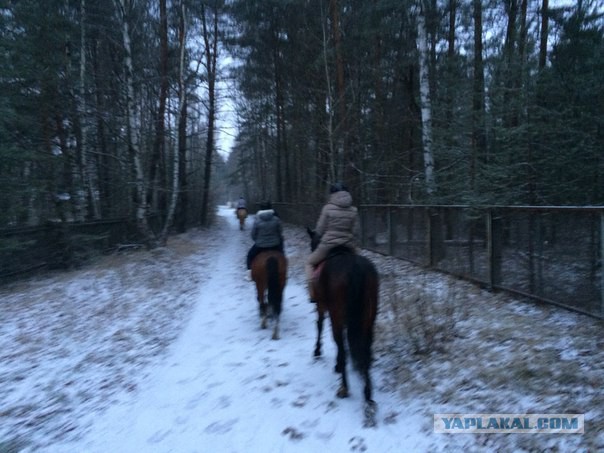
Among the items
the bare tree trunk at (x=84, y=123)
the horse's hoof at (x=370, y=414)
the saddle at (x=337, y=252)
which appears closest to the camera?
the horse's hoof at (x=370, y=414)

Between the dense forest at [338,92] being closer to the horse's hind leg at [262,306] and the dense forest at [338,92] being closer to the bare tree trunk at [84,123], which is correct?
the bare tree trunk at [84,123]

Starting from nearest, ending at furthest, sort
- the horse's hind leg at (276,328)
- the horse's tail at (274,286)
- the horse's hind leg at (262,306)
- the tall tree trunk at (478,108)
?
1. the horse's hind leg at (276,328)
2. the horse's tail at (274,286)
3. the horse's hind leg at (262,306)
4. the tall tree trunk at (478,108)

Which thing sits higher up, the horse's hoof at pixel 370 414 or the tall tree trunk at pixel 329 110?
the tall tree trunk at pixel 329 110

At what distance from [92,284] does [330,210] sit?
8.17 meters

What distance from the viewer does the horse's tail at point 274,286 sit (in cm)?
698

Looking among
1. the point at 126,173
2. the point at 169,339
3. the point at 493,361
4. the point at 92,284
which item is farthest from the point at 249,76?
the point at 493,361

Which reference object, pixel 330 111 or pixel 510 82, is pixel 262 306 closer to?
pixel 510 82

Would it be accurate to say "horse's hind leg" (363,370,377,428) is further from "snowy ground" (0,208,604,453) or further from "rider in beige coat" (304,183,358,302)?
"rider in beige coat" (304,183,358,302)

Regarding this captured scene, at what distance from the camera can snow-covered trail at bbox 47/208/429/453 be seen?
390cm

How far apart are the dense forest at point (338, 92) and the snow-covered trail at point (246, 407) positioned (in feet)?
16.1

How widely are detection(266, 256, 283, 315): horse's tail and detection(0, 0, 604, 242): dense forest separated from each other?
161 inches

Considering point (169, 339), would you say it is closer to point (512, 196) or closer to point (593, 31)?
point (512, 196)

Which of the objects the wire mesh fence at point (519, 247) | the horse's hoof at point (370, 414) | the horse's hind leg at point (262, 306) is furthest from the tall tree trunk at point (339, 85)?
the horse's hoof at point (370, 414)

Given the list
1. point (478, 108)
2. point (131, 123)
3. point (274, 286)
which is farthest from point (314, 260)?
point (131, 123)
